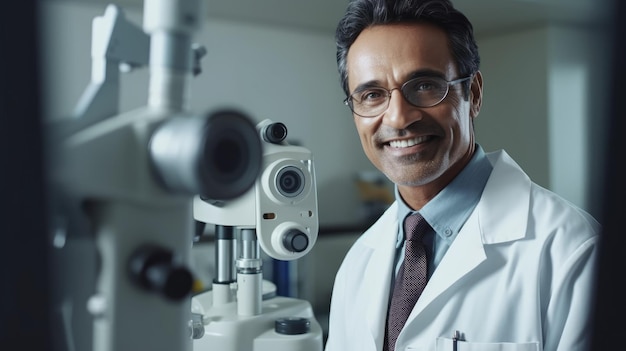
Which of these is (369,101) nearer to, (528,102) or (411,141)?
(411,141)

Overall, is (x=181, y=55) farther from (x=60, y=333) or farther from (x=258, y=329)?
(x=258, y=329)

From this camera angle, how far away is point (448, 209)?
35.6 inches

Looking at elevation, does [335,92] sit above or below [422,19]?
above

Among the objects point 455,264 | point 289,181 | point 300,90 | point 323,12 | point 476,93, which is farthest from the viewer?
point 300,90

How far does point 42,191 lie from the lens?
7.7 inches

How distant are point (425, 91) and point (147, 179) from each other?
64 centimetres

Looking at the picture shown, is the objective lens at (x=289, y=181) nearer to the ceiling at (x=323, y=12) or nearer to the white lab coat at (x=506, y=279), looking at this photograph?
the white lab coat at (x=506, y=279)

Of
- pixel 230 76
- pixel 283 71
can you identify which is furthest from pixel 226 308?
pixel 283 71

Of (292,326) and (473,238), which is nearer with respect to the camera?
(292,326)

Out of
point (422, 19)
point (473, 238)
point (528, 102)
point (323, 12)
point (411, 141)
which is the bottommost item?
point (473, 238)

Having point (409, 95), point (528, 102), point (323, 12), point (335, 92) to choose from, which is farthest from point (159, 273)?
point (528, 102)

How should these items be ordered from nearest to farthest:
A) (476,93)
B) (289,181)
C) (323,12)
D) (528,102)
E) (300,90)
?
1. (289,181)
2. (476,93)
3. (323,12)
4. (300,90)
5. (528,102)

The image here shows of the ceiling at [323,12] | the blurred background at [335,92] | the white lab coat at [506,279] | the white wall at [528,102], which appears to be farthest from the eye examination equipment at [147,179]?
the white wall at [528,102]

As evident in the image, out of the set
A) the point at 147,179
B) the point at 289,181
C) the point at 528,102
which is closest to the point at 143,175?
the point at 147,179
